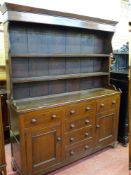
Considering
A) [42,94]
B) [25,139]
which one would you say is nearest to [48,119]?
[25,139]

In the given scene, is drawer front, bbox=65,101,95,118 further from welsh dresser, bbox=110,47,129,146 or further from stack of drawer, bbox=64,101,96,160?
welsh dresser, bbox=110,47,129,146

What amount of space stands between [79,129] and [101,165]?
0.57 meters

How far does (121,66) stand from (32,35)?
67.3 inches

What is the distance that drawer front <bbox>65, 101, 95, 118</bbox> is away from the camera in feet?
6.89

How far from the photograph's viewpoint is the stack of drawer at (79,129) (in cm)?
214

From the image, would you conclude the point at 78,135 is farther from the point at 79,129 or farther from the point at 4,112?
the point at 4,112

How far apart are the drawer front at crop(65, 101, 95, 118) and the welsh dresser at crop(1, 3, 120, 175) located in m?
0.01

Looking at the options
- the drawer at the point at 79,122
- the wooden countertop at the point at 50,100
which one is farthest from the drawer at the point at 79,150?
the wooden countertop at the point at 50,100

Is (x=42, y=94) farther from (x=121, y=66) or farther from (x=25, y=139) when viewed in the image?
(x=121, y=66)

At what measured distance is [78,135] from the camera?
2270 millimetres

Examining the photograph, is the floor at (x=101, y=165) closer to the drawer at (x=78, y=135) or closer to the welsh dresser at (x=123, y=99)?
the welsh dresser at (x=123, y=99)

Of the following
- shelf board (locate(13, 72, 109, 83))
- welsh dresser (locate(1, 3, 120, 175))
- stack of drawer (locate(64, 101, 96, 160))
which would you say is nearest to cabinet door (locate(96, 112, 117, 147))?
welsh dresser (locate(1, 3, 120, 175))

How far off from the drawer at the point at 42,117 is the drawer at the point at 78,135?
300 millimetres

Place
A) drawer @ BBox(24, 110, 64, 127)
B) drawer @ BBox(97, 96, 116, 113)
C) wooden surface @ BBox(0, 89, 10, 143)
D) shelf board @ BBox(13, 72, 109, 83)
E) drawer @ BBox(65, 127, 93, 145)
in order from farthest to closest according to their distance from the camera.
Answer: wooden surface @ BBox(0, 89, 10, 143)
drawer @ BBox(97, 96, 116, 113)
drawer @ BBox(65, 127, 93, 145)
shelf board @ BBox(13, 72, 109, 83)
drawer @ BBox(24, 110, 64, 127)
